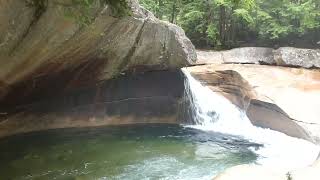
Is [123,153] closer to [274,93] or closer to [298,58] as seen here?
[274,93]

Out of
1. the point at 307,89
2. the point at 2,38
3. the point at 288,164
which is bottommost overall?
the point at 288,164

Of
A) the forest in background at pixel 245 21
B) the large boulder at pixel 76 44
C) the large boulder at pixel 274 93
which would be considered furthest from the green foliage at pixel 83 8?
the forest in background at pixel 245 21

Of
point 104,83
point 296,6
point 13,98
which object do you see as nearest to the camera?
point 13,98

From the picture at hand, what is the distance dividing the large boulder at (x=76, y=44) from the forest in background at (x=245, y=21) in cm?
758

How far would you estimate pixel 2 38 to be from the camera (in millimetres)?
8258

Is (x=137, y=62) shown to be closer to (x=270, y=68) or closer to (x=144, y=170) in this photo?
(x=144, y=170)

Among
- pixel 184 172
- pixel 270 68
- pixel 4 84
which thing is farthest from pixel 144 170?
pixel 270 68

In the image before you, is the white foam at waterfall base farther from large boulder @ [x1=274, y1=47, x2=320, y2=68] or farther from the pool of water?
large boulder @ [x1=274, y1=47, x2=320, y2=68]

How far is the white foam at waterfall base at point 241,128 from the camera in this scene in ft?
35.9

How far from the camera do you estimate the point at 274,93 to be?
14000 mm

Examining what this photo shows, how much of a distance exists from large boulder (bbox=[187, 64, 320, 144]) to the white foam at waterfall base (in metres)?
0.23

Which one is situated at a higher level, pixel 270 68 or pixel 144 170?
pixel 270 68

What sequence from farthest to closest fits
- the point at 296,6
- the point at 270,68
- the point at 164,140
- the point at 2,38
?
1. the point at 296,6
2. the point at 270,68
3. the point at 164,140
4. the point at 2,38

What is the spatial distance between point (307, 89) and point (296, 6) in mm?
6250
